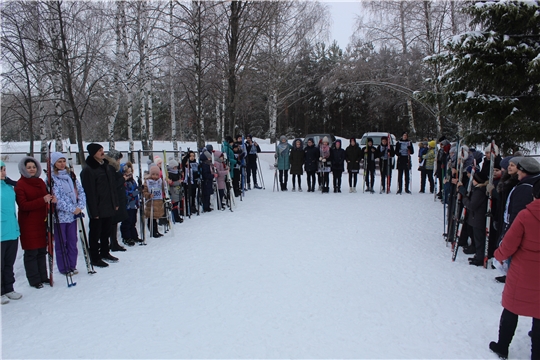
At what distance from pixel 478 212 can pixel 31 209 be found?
6.62 m

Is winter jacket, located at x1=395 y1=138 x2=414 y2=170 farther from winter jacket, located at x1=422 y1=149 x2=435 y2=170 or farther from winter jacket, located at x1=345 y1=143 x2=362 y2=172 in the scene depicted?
winter jacket, located at x1=345 y1=143 x2=362 y2=172

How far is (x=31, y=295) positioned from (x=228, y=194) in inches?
257

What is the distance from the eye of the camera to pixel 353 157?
13.6 metres

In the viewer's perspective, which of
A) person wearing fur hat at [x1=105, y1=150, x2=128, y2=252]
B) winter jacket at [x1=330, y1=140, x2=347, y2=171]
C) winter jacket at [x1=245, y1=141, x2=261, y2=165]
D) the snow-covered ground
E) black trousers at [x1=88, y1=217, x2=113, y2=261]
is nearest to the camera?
the snow-covered ground

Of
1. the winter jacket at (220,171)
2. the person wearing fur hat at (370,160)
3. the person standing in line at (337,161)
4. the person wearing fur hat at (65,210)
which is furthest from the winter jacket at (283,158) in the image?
the person wearing fur hat at (65,210)

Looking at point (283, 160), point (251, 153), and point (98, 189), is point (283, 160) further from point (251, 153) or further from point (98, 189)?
point (98, 189)

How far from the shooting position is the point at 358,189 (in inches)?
570

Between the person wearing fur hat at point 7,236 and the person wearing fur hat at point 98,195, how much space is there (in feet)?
4.15

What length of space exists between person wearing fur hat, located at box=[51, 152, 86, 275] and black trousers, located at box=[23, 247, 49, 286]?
11.1 inches

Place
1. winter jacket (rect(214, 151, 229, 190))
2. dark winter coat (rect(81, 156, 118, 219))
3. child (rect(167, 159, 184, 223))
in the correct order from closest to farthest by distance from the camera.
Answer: dark winter coat (rect(81, 156, 118, 219)), child (rect(167, 159, 184, 223)), winter jacket (rect(214, 151, 229, 190))

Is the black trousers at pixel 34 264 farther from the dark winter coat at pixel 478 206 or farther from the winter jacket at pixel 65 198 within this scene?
the dark winter coat at pixel 478 206

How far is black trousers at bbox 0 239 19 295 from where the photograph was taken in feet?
16.0

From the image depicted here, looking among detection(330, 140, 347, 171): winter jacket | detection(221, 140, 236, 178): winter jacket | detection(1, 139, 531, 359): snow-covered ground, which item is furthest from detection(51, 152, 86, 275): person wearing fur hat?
detection(330, 140, 347, 171): winter jacket

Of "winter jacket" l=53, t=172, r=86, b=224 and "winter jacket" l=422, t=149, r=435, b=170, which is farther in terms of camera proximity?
"winter jacket" l=422, t=149, r=435, b=170
